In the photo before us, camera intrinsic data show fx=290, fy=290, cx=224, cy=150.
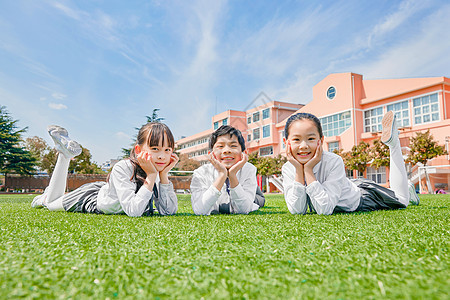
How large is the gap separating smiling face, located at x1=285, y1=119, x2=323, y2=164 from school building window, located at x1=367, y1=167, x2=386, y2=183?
2324cm

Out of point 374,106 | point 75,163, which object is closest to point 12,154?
point 75,163

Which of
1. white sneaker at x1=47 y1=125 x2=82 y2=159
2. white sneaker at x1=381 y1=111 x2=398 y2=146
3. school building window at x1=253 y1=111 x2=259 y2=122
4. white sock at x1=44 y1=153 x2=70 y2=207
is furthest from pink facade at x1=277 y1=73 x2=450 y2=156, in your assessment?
white sock at x1=44 y1=153 x2=70 y2=207

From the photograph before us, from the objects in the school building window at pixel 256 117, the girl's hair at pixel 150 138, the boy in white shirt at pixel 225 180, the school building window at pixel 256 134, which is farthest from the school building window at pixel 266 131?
the girl's hair at pixel 150 138

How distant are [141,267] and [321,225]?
1.41 metres

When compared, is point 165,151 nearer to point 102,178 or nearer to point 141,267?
point 141,267

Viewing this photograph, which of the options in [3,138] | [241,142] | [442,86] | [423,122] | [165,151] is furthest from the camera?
[3,138]

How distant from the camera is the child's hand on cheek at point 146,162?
2842 millimetres

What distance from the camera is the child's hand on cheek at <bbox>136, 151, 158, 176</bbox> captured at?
9.32 feet

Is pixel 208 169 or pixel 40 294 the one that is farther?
pixel 208 169

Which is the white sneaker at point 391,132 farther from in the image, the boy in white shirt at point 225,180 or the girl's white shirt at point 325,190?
the boy in white shirt at point 225,180

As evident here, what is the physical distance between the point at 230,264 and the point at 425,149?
70.6 ft

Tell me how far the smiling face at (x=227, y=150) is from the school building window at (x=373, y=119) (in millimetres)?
23797

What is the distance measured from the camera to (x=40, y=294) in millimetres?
866

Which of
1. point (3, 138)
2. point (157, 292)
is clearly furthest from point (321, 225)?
point (3, 138)
